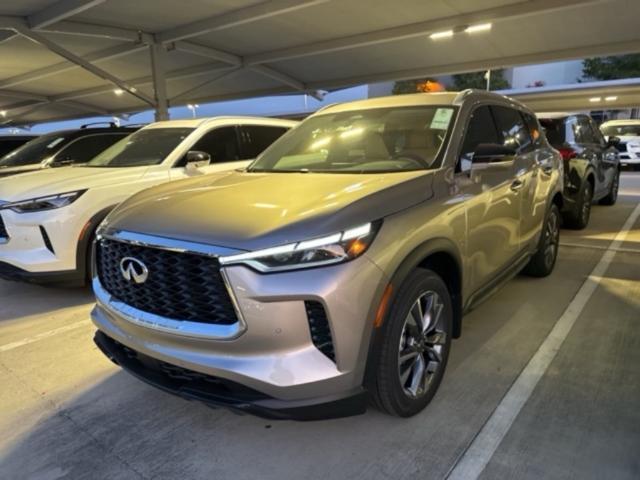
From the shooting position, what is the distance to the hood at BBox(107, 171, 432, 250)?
2.05 m

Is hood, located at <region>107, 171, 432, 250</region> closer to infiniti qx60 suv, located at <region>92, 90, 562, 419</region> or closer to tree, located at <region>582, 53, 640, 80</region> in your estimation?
infiniti qx60 suv, located at <region>92, 90, 562, 419</region>

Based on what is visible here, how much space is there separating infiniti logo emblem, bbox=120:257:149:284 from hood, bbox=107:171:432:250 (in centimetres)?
16

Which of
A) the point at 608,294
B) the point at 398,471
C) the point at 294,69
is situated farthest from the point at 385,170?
the point at 294,69

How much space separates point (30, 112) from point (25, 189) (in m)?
26.4

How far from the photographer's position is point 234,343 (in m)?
1.99

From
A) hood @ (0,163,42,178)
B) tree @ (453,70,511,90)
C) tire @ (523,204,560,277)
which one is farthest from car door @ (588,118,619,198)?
tree @ (453,70,511,90)

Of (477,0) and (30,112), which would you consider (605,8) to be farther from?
(30,112)

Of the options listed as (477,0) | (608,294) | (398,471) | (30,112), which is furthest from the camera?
(30,112)

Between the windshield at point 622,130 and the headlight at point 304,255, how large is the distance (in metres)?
18.8

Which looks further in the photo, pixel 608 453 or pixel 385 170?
pixel 385 170

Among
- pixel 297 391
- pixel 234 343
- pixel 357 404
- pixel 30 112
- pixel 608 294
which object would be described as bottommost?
pixel 608 294

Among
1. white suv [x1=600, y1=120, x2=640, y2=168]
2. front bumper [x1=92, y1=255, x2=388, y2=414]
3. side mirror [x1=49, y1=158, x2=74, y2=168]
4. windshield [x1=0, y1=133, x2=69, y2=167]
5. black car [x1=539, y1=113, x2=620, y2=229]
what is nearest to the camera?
front bumper [x1=92, y1=255, x2=388, y2=414]

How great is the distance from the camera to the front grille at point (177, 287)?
2.03 meters

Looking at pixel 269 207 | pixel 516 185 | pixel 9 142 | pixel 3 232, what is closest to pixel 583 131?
pixel 516 185
